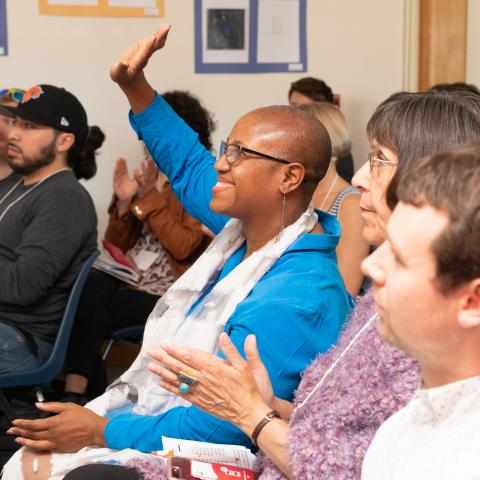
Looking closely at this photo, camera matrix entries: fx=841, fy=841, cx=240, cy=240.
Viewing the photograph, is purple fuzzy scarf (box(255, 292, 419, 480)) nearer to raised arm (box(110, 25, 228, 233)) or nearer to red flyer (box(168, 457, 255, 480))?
red flyer (box(168, 457, 255, 480))

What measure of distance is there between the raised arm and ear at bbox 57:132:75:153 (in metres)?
0.92

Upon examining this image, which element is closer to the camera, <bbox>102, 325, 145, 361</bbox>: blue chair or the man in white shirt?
the man in white shirt

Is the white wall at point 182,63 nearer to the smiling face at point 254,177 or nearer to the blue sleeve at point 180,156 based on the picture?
the blue sleeve at point 180,156

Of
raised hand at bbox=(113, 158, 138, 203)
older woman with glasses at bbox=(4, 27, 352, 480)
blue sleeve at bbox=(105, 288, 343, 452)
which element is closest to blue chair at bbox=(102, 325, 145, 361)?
raised hand at bbox=(113, 158, 138, 203)

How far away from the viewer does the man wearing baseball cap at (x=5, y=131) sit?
3.43 meters

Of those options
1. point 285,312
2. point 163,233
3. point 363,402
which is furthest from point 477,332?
point 163,233

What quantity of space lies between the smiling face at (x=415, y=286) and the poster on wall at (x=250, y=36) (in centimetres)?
369

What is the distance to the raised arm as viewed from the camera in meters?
2.45

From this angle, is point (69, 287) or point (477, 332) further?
point (69, 287)

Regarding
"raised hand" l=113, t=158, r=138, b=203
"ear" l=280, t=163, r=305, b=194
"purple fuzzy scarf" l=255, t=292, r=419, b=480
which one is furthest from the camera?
"raised hand" l=113, t=158, r=138, b=203

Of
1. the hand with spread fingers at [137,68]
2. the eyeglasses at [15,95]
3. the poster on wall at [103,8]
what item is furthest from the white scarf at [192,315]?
the poster on wall at [103,8]

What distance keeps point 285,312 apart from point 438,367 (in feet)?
2.46

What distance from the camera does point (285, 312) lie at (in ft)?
5.87

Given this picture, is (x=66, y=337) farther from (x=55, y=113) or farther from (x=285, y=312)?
(x=285, y=312)
